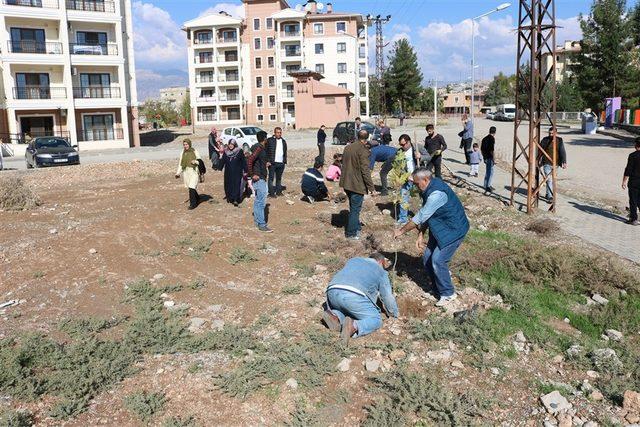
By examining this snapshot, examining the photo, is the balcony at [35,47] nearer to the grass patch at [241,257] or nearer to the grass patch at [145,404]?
the grass patch at [241,257]

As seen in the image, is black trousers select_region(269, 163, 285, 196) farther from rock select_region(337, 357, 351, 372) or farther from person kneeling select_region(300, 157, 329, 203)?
rock select_region(337, 357, 351, 372)

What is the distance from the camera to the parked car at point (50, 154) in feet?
78.7

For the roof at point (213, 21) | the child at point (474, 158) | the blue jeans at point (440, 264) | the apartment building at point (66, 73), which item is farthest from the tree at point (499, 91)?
the blue jeans at point (440, 264)

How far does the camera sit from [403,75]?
242 ft

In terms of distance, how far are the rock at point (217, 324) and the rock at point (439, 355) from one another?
2332mm

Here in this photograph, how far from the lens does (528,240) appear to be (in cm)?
922

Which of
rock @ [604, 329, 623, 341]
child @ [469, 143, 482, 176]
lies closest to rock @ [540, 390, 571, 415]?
rock @ [604, 329, 623, 341]

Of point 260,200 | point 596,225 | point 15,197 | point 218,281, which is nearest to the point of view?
point 218,281

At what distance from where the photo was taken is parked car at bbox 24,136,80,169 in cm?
2400

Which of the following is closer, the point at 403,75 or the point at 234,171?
the point at 234,171

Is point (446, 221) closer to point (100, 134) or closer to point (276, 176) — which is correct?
point (276, 176)

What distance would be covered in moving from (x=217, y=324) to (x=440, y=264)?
2.66m

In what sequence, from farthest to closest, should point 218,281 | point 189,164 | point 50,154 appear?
point 50,154
point 189,164
point 218,281

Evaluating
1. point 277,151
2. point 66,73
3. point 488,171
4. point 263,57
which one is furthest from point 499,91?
point 277,151
